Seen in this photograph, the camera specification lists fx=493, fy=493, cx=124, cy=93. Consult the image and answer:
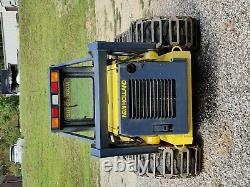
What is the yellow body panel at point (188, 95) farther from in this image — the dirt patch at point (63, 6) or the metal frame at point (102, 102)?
the dirt patch at point (63, 6)

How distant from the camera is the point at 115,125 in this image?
17.9 ft

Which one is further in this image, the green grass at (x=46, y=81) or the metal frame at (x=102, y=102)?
the green grass at (x=46, y=81)

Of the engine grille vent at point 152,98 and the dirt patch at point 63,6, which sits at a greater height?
the dirt patch at point 63,6

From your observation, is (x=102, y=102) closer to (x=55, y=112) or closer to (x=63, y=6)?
(x=55, y=112)

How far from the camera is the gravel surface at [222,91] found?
16.5ft

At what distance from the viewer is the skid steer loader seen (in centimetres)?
512

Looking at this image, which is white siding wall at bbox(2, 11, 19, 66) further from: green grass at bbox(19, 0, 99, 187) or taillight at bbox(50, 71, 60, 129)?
taillight at bbox(50, 71, 60, 129)

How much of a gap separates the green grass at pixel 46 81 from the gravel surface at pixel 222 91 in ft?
13.6

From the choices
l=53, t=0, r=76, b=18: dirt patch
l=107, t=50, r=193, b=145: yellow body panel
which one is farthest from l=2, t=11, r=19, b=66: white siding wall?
l=107, t=50, r=193, b=145: yellow body panel

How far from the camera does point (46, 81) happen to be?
522 inches

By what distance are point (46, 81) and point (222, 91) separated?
27.8 ft

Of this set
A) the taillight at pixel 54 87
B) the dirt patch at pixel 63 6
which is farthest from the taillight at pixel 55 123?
the dirt patch at pixel 63 6

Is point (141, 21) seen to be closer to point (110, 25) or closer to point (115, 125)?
point (115, 125)

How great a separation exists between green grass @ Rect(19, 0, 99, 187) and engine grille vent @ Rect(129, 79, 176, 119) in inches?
176
